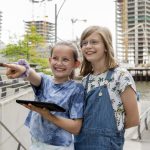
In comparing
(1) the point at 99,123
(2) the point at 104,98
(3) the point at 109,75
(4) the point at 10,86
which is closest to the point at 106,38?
(3) the point at 109,75

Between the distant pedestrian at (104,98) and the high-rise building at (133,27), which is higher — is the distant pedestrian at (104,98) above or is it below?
below

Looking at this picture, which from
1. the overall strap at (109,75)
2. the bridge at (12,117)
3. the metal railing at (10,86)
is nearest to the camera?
the overall strap at (109,75)

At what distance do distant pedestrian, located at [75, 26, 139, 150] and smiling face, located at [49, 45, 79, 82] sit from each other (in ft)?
0.33

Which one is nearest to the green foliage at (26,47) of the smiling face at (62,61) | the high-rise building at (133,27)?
the smiling face at (62,61)

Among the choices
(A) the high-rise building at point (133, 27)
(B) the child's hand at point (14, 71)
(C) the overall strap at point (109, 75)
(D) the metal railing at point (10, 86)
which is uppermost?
(A) the high-rise building at point (133, 27)

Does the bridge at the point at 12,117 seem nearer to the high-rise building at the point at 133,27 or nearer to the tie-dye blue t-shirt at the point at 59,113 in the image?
the tie-dye blue t-shirt at the point at 59,113

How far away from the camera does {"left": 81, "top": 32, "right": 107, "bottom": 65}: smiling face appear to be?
2.31 metres

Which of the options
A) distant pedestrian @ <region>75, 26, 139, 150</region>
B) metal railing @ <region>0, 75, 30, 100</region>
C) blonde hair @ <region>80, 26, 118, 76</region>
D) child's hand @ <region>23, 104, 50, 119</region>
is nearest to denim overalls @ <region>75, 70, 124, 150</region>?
distant pedestrian @ <region>75, 26, 139, 150</region>

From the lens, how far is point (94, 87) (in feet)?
7.47

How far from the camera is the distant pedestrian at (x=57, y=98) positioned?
216 centimetres

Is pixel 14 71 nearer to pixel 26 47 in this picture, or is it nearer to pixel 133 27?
pixel 26 47

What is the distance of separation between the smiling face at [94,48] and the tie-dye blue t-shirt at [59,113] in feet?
0.62

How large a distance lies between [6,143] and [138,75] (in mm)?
82590

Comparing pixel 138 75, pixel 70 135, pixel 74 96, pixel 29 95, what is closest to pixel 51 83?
pixel 74 96
